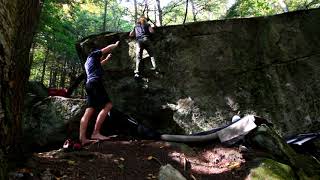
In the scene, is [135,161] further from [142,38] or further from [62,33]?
[62,33]

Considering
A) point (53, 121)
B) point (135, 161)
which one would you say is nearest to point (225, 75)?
point (53, 121)

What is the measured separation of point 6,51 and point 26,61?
474 mm

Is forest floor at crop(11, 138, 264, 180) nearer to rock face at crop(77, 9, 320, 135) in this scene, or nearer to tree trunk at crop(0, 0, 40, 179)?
tree trunk at crop(0, 0, 40, 179)

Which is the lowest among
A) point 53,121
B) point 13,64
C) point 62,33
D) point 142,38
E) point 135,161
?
point 135,161

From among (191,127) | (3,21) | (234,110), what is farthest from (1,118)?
(234,110)

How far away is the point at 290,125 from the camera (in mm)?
9727

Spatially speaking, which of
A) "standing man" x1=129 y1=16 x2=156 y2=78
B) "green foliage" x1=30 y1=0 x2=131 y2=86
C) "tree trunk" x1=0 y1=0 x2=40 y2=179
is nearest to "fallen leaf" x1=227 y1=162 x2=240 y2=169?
"tree trunk" x1=0 y1=0 x2=40 y2=179

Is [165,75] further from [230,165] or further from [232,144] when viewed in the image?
[230,165]

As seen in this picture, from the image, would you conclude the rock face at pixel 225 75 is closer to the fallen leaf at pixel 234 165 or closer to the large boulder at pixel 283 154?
the large boulder at pixel 283 154

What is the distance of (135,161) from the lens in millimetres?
5758

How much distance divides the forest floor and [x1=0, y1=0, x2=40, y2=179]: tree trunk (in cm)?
54

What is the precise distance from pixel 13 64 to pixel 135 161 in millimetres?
2553

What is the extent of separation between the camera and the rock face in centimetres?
971

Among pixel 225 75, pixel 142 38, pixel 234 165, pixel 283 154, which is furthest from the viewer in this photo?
pixel 225 75
